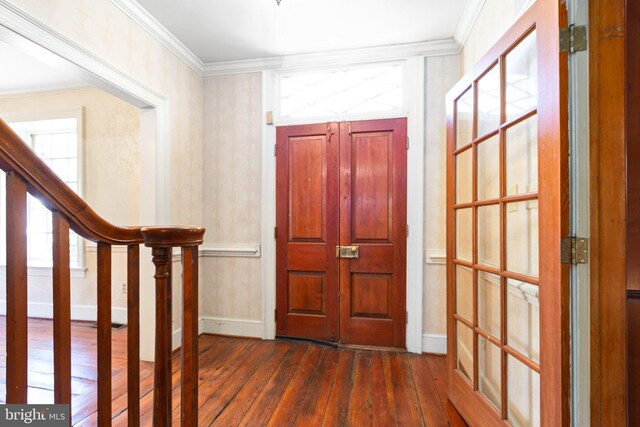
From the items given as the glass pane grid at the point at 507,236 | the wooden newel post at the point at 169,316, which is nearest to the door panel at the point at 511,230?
the glass pane grid at the point at 507,236

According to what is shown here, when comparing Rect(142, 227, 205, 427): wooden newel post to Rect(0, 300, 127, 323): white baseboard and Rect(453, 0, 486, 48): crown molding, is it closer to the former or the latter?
Rect(453, 0, 486, 48): crown molding

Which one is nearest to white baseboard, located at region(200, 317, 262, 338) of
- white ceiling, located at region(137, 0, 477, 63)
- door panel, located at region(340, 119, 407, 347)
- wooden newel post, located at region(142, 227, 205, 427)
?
door panel, located at region(340, 119, 407, 347)

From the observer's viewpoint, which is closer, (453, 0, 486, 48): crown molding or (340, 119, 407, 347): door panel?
(453, 0, 486, 48): crown molding

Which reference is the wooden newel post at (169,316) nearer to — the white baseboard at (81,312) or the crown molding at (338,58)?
the crown molding at (338,58)

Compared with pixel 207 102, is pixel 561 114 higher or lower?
lower

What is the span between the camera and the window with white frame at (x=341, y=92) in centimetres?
270

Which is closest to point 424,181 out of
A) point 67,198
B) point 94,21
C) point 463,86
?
point 463,86

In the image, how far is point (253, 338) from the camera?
9.37 feet

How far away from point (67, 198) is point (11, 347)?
12.6 inches

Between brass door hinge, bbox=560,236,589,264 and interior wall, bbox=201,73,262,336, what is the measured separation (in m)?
2.33

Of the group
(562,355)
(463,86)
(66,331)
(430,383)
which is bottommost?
(430,383)

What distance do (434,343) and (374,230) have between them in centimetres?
109

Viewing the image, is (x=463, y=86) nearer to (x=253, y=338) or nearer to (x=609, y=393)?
(x=609, y=393)

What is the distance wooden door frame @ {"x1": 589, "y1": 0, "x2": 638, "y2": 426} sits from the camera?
1.01 m
